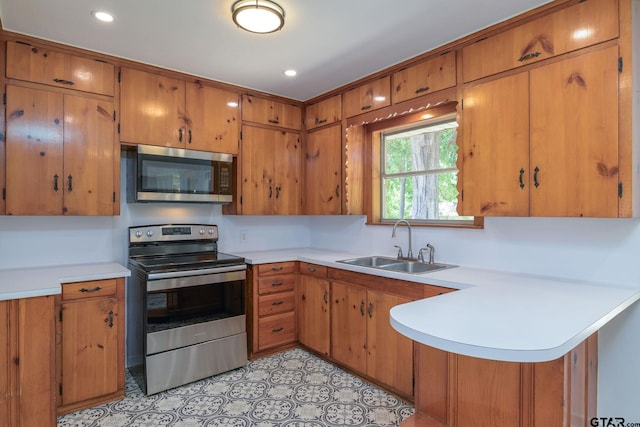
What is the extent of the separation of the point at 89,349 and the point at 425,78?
9.76 feet

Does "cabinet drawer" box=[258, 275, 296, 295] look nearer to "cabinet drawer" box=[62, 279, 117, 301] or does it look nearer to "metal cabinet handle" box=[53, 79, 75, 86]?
"cabinet drawer" box=[62, 279, 117, 301]

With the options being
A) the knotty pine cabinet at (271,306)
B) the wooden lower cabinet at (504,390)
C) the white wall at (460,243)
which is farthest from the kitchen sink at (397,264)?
the wooden lower cabinet at (504,390)

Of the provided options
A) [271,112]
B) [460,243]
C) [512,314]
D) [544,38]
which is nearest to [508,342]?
[512,314]

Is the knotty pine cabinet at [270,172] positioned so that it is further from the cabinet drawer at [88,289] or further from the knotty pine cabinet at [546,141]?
the knotty pine cabinet at [546,141]

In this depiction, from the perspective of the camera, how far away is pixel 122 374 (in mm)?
2451

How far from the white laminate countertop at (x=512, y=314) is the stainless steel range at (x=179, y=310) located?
157 centimetres

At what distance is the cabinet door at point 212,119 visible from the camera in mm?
3018

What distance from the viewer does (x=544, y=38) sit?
1957mm

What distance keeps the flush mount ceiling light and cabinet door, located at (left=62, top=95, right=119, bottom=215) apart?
1.36 m

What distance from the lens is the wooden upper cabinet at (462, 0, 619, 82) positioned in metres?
1.76

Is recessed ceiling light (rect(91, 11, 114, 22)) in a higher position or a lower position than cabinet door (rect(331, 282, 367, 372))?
higher

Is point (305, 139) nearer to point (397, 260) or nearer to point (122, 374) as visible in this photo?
point (397, 260)

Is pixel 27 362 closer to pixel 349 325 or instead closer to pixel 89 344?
pixel 89 344

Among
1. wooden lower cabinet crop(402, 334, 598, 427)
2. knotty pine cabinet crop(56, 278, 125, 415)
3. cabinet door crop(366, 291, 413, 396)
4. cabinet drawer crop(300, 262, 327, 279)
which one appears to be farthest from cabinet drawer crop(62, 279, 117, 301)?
wooden lower cabinet crop(402, 334, 598, 427)
